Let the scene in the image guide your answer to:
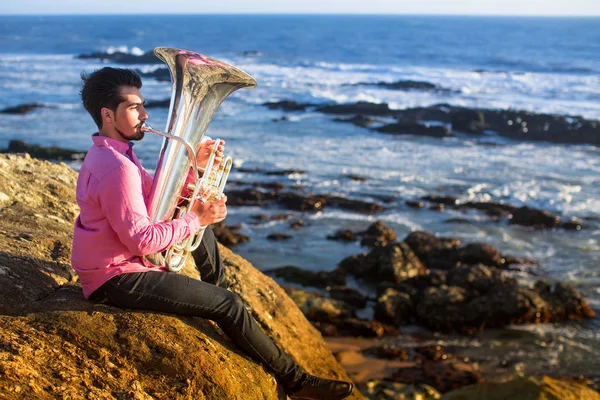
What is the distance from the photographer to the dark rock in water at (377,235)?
13.6 m

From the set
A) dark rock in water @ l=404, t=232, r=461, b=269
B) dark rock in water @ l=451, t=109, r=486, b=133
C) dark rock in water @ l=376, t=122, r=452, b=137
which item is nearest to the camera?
dark rock in water @ l=404, t=232, r=461, b=269

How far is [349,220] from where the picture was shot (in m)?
15.4

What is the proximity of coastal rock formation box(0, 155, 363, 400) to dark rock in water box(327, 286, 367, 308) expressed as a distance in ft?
20.0

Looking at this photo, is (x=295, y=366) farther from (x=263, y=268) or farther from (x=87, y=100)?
(x=263, y=268)

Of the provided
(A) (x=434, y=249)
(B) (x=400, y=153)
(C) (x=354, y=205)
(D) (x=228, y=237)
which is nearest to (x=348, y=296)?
(A) (x=434, y=249)

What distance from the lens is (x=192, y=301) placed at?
12.1 feet

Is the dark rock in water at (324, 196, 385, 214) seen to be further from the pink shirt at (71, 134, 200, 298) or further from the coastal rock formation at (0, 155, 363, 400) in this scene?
the pink shirt at (71, 134, 200, 298)

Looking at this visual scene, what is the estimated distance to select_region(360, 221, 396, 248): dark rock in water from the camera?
13578 millimetres

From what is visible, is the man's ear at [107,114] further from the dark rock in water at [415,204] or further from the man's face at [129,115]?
the dark rock in water at [415,204]

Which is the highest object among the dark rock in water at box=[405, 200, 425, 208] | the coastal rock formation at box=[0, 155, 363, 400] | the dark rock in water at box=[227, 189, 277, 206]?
the coastal rock formation at box=[0, 155, 363, 400]

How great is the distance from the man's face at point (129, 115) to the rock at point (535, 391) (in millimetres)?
3778

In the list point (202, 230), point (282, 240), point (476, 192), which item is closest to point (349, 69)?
point (476, 192)

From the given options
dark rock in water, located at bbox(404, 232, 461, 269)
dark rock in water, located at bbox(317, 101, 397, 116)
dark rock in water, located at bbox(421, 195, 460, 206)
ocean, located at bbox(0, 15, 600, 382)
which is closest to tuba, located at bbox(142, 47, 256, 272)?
ocean, located at bbox(0, 15, 600, 382)

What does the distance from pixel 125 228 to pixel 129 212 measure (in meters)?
0.09
